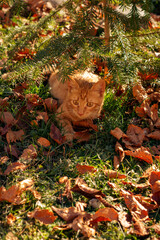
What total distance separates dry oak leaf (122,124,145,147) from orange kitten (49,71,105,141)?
1.39 feet

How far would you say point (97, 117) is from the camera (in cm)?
312

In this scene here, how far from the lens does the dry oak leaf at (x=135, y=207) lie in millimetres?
2111

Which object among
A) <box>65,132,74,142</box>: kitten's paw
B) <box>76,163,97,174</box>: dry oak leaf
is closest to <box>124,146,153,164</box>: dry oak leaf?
<box>76,163,97,174</box>: dry oak leaf

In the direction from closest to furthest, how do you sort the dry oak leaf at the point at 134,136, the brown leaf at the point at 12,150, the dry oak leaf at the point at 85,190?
1. the dry oak leaf at the point at 85,190
2. the brown leaf at the point at 12,150
3. the dry oak leaf at the point at 134,136

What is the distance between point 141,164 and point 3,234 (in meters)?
1.44

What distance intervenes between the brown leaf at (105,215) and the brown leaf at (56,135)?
0.91 meters

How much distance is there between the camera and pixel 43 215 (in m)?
2.04

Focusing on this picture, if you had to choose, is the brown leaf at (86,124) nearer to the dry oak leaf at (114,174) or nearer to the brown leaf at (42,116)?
the brown leaf at (42,116)

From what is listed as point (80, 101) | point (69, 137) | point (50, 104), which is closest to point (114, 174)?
point (69, 137)

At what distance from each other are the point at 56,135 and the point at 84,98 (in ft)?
1.66

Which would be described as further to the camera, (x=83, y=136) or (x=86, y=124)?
(x=86, y=124)

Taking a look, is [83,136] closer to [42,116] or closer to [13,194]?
[42,116]

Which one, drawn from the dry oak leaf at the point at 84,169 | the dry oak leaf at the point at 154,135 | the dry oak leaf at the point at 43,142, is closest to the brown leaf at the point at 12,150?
the dry oak leaf at the point at 43,142

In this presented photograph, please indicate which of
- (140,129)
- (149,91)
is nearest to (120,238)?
(140,129)
